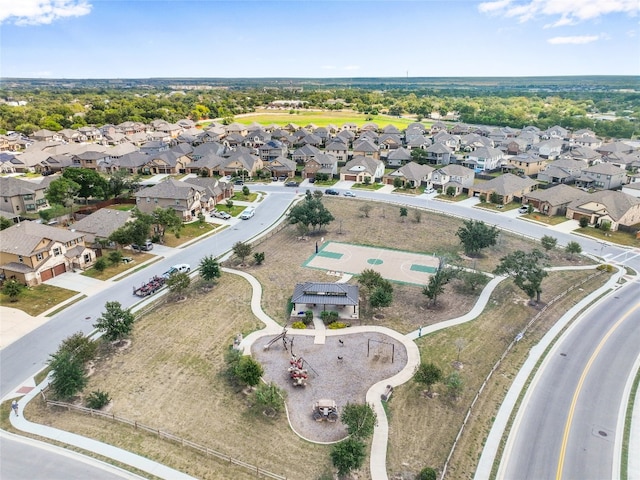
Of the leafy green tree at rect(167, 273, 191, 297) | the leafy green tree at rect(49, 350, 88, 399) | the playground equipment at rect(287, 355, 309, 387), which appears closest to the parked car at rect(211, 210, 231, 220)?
the leafy green tree at rect(167, 273, 191, 297)

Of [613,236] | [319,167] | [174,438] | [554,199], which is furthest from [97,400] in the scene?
[319,167]

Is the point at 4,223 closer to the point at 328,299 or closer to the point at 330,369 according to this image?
the point at 328,299

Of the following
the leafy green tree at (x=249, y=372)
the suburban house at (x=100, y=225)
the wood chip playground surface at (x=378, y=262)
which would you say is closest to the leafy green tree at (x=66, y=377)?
the leafy green tree at (x=249, y=372)

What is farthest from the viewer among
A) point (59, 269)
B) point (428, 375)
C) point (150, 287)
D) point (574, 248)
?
point (574, 248)

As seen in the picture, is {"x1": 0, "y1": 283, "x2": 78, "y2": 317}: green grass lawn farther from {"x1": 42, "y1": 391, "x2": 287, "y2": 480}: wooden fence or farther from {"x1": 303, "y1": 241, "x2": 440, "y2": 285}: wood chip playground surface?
{"x1": 303, "y1": 241, "x2": 440, "y2": 285}: wood chip playground surface

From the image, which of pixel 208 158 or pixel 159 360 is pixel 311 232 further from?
pixel 208 158

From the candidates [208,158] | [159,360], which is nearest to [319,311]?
[159,360]

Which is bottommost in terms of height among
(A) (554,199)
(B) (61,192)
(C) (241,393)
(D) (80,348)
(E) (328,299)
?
(C) (241,393)
